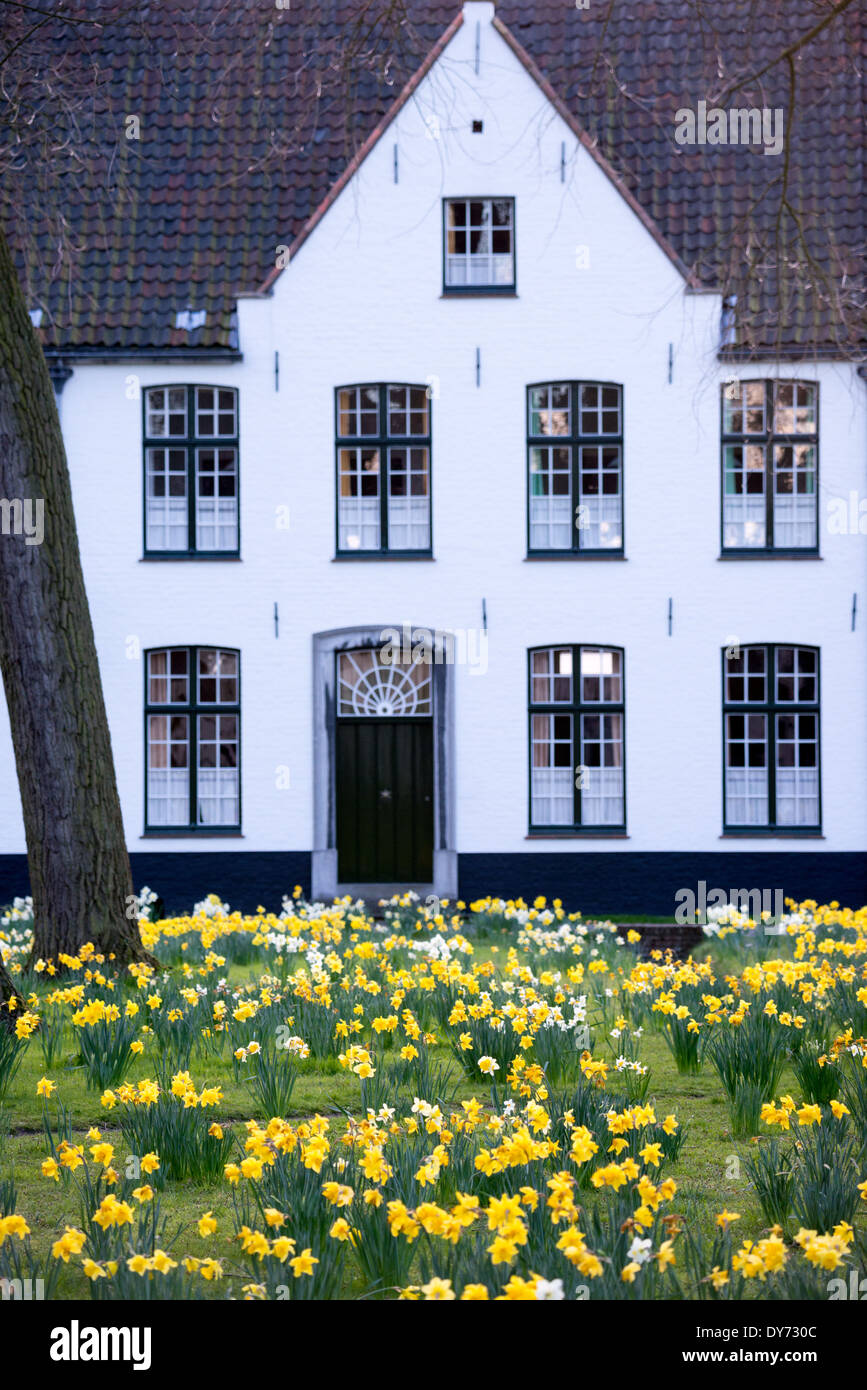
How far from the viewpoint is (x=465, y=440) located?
16.8 m

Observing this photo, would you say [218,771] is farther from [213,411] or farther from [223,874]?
[213,411]

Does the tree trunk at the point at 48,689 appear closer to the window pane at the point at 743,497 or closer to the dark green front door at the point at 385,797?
the dark green front door at the point at 385,797

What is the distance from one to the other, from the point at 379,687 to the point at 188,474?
11.6ft

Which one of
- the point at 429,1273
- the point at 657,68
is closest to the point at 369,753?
the point at 657,68

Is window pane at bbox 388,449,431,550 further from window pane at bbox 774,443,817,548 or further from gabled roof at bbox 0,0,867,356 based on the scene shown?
window pane at bbox 774,443,817,548

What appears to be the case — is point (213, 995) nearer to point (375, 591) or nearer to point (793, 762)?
point (375, 591)

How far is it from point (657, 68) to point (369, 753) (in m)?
9.87

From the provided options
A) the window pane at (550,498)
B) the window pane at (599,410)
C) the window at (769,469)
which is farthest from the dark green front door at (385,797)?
the window at (769,469)

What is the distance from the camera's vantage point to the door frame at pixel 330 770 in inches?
656

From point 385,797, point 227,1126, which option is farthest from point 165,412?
point 227,1126

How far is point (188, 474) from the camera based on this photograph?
55.6 feet

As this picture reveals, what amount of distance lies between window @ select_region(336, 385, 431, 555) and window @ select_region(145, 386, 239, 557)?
137cm

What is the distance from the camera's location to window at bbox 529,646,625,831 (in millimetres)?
16797

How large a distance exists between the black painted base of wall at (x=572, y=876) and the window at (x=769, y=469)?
3898 millimetres
